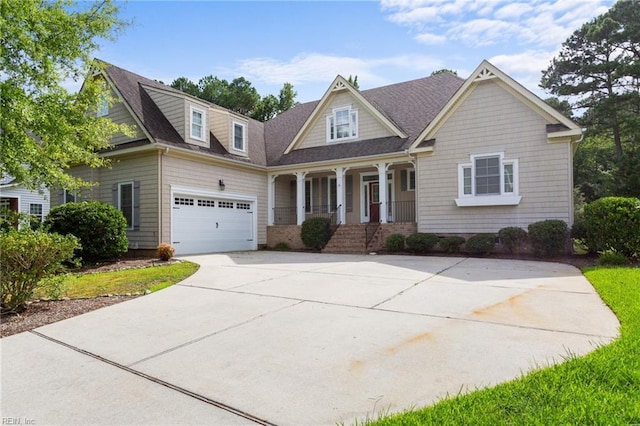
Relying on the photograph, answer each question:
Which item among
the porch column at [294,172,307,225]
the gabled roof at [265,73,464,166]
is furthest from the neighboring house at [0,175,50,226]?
the porch column at [294,172,307,225]

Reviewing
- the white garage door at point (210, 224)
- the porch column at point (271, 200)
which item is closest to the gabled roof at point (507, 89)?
the porch column at point (271, 200)

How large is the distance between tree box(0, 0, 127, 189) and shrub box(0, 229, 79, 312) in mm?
3157

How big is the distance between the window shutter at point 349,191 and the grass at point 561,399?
1511cm

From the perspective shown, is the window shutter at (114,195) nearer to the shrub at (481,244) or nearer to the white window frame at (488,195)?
the white window frame at (488,195)

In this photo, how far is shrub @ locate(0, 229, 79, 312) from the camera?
18.0 ft

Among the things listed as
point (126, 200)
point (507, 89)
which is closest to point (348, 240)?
point (507, 89)

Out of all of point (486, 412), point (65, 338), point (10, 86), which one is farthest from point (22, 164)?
point (486, 412)

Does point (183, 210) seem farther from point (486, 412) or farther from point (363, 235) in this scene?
point (486, 412)

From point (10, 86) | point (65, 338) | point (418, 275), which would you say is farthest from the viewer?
point (418, 275)

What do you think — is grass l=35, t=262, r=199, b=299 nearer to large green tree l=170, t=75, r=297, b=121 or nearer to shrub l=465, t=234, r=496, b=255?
shrub l=465, t=234, r=496, b=255

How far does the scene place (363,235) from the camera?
15422 mm

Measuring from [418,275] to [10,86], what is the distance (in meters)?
9.40

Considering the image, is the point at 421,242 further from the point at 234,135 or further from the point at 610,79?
the point at 610,79

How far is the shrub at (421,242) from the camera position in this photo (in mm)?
13273
